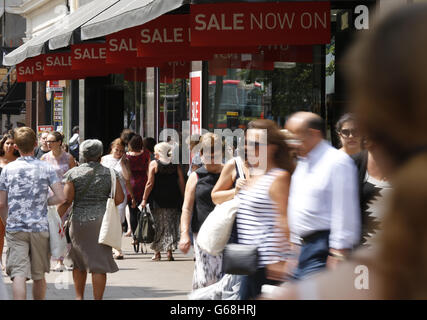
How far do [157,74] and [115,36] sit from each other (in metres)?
5.15

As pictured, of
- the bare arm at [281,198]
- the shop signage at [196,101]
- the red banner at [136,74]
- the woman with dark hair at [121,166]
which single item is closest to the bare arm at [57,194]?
the bare arm at [281,198]

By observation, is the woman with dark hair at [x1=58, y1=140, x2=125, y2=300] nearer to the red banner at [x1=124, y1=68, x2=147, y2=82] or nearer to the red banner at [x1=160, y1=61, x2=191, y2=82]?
the red banner at [x1=160, y1=61, x2=191, y2=82]

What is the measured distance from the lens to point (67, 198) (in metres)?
8.21

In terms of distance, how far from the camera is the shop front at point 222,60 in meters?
10.6

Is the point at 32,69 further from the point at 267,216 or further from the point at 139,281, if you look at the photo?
the point at 267,216

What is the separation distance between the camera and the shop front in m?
10.6

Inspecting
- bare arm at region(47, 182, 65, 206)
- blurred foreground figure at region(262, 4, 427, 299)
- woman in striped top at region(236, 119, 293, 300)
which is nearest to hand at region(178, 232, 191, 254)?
bare arm at region(47, 182, 65, 206)

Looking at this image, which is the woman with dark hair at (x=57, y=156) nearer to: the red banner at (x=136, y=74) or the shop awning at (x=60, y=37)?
the shop awning at (x=60, y=37)

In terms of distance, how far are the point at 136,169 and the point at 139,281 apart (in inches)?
141

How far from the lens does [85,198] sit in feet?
27.1

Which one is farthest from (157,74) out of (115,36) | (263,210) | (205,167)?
(263,210)

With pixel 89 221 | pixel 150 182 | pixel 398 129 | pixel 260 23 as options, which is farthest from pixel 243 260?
pixel 150 182

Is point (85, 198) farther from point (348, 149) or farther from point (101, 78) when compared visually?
point (101, 78)

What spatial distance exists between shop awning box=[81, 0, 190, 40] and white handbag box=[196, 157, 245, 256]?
4370 millimetres
